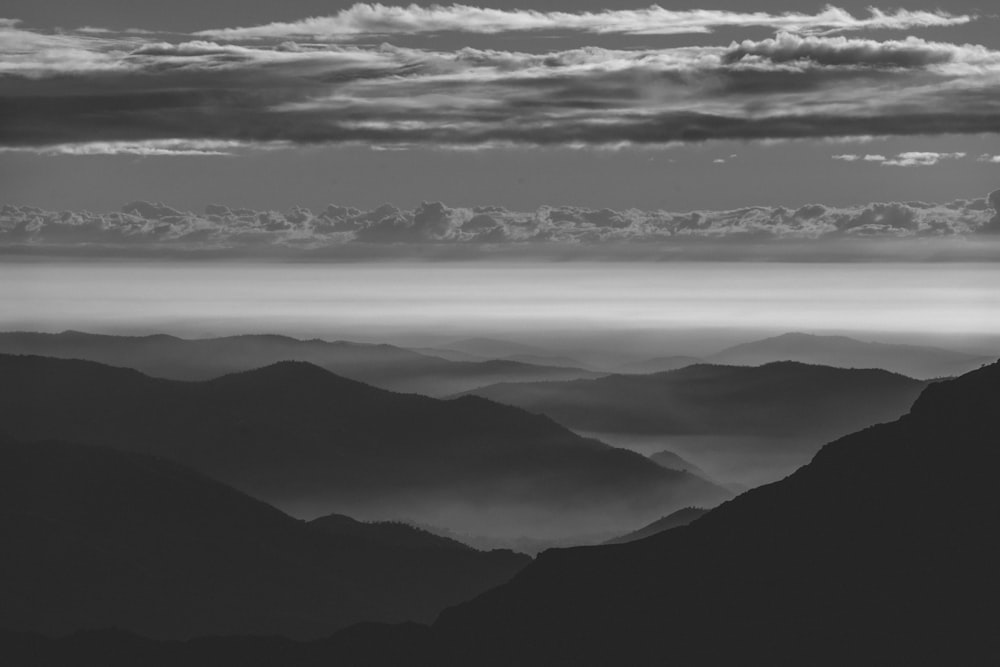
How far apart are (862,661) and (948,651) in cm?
1165

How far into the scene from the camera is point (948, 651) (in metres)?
195

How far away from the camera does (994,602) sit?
654ft

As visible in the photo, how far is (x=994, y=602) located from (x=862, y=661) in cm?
1996

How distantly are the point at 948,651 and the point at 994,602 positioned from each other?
35.0 ft

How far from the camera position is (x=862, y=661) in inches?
7844
